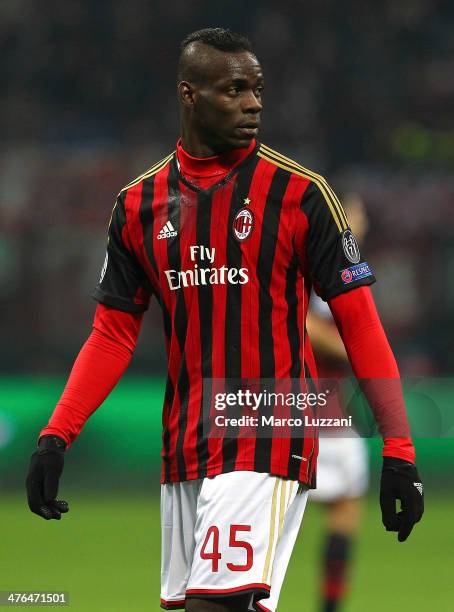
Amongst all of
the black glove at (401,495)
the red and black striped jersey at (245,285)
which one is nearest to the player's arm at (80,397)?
the red and black striped jersey at (245,285)

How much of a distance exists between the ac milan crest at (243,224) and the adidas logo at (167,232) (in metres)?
0.16

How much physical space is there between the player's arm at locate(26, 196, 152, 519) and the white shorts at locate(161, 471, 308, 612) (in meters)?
0.35

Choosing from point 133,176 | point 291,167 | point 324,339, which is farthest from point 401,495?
point 133,176

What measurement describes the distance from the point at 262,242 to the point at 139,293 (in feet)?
1.38

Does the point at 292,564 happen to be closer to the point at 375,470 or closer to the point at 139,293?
the point at 375,470

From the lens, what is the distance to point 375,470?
8680 mm

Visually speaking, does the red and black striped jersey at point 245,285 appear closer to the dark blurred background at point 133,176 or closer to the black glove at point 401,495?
the black glove at point 401,495

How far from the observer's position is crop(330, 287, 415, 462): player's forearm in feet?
9.93

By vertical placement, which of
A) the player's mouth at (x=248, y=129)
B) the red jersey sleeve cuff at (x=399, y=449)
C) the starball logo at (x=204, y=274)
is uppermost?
the player's mouth at (x=248, y=129)

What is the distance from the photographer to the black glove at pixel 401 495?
291 cm


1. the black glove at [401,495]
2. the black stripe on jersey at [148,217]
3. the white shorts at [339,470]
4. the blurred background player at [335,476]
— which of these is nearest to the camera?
the black glove at [401,495]

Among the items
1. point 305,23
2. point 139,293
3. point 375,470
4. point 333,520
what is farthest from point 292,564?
point 305,23

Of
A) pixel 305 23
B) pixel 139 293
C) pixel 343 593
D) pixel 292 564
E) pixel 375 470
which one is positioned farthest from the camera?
pixel 305 23

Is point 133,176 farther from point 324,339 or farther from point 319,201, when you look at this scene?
point 319,201
